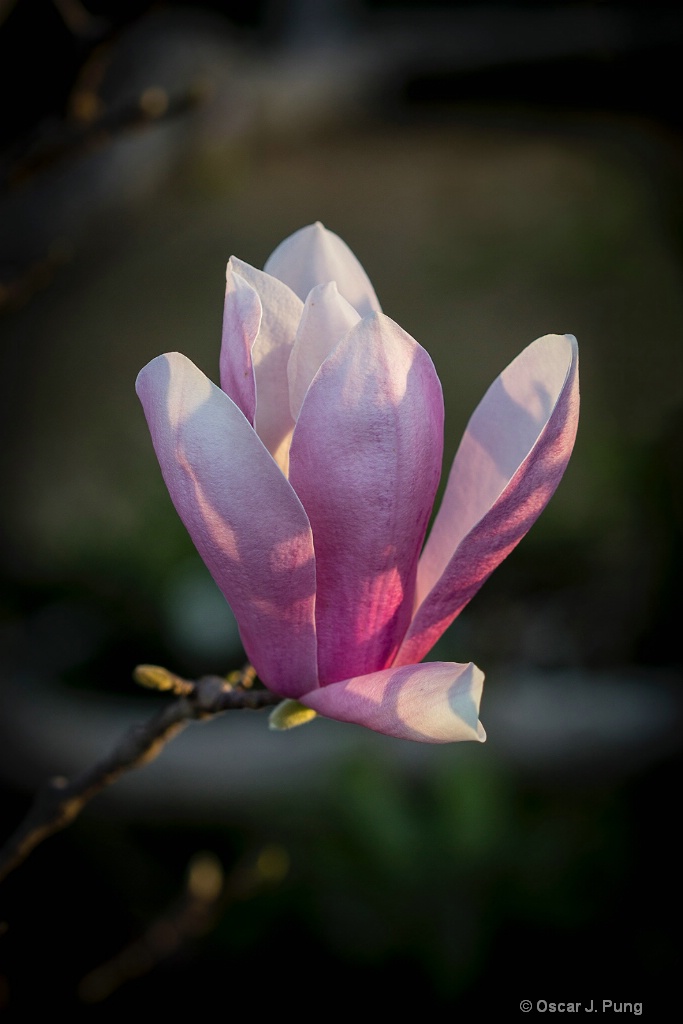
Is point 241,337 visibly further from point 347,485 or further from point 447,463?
point 447,463

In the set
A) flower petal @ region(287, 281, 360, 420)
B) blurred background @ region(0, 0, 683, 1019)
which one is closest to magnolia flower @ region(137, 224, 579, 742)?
flower petal @ region(287, 281, 360, 420)

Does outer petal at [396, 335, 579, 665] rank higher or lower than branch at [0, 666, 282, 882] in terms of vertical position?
higher

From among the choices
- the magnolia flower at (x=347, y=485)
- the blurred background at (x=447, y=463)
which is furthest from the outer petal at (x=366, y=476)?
the blurred background at (x=447, y=463)

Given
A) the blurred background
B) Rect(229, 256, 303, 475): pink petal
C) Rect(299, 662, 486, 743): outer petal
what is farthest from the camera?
the blurred background

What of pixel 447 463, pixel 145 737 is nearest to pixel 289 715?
pixel 145 737

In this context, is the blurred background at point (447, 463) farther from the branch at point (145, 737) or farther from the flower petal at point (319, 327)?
the flower petal at point (319, 327)

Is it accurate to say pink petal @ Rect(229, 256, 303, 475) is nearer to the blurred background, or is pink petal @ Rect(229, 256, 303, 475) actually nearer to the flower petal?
the flower petal
